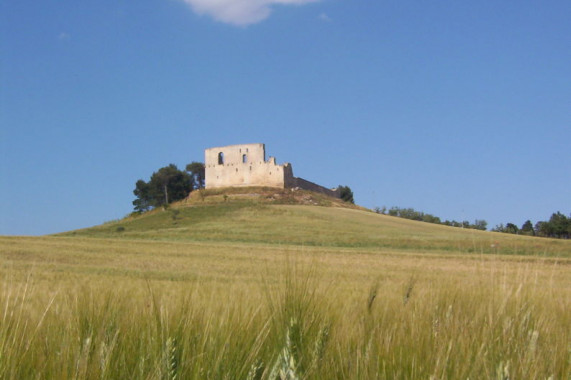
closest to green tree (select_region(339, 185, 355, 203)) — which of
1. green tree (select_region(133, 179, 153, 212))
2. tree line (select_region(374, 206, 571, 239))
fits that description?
tree line (select_region(374, 206, 571, 239))

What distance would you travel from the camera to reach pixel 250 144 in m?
79.9

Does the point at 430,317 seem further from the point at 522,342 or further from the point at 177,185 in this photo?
the point at 177,185

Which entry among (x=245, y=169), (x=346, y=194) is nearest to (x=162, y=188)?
(x=245, y=169)

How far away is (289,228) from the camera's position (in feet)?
162


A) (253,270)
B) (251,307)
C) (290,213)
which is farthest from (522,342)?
(290,213)

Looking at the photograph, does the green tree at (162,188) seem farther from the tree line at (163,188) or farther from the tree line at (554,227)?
the tree line at (554,227)

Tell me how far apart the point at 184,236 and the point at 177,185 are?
147ft

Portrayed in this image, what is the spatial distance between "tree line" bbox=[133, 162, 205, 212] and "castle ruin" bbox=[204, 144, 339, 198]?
7.43 metres

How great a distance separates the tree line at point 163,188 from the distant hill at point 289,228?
33.5 ft

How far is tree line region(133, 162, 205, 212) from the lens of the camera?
282ft

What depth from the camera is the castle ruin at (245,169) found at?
75.5 m

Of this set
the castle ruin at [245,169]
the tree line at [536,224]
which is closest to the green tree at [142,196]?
the castle ruin at [245,169]

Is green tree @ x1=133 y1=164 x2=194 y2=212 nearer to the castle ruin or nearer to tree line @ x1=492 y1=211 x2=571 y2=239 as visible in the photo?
the castle ruin

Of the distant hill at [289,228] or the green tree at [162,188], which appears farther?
the green tree at [162,188]
